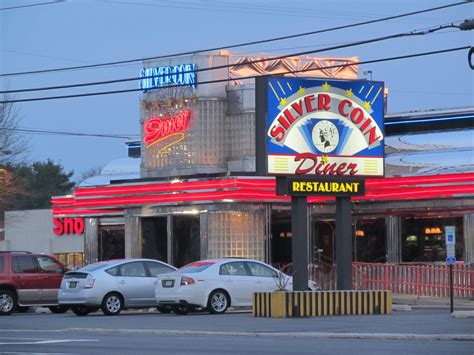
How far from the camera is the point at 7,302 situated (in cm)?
3244

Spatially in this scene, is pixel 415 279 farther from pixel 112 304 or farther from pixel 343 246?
pixel 112 304

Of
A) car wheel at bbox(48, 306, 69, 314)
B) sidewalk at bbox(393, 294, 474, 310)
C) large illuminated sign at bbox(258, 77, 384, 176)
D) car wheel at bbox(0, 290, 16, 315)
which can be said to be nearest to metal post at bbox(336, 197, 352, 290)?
large illuminated sign at bbox(258, 77, 384, 176)

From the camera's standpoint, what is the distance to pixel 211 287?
96.0 ft

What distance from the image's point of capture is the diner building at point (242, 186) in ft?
130

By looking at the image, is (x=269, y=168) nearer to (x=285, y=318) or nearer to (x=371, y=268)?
(x=285, y=318)

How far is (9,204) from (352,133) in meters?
35.6

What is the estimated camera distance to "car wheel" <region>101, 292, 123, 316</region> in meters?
30.1

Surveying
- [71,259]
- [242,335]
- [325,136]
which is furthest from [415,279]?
[71,259]

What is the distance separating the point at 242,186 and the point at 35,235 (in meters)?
22.1

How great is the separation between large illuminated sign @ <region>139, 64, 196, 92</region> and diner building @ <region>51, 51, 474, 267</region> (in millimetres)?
49

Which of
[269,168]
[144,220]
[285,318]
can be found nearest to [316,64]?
[144,220]

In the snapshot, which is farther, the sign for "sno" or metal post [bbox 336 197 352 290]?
the sign for "sno"

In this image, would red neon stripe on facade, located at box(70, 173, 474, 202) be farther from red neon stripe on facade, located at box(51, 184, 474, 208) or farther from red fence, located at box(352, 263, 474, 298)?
red fence, located at box(352, 263, 474, 298)

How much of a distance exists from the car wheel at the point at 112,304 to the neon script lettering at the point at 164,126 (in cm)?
1387
